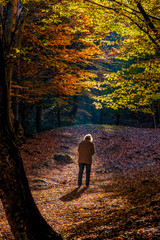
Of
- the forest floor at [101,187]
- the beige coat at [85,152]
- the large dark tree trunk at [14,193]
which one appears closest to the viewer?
the large dark tree trunk at [14,193]

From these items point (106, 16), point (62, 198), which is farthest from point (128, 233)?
point (106, 16)

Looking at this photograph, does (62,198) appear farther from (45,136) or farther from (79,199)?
(45,136)

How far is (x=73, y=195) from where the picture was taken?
7113mm

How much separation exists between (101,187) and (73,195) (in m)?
1.36

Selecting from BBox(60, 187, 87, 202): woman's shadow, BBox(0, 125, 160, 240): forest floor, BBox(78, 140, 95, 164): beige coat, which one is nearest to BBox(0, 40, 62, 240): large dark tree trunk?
BBox(0, 125, 160, 240): forest floor

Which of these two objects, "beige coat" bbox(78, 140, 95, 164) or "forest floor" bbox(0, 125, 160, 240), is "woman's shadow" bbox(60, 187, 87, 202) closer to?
"forest floor" bbox(0, 125, 160, 240)

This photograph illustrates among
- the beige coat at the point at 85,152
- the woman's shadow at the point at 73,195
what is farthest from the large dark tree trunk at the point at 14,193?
the beige coat at the point at 85,152

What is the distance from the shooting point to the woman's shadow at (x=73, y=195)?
22.1 ft

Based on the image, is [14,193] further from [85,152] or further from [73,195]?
[85,152]

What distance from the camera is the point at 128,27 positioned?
7.55 meters

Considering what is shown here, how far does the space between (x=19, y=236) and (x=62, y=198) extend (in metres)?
3.90

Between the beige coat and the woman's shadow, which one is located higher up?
the beige coat

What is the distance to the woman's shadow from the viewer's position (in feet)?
22.1

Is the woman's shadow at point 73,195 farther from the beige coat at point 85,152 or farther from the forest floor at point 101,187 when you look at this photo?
the beige coat at point 85,152
